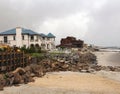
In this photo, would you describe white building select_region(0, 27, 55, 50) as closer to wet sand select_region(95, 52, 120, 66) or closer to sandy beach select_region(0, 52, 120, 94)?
wet sand select_region(95, 52, 120, 66)

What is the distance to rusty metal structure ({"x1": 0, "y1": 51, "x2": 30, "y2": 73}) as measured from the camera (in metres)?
37.3

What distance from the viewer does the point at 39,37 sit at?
9312 cm

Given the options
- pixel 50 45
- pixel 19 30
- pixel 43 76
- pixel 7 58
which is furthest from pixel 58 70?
pixel 50 45

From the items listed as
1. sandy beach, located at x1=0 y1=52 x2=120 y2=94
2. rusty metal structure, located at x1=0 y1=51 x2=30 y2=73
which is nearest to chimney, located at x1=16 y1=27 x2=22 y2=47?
rusty metal structure, located at x1=0 y1=51 x2=30 y2=73

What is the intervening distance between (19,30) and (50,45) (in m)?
24.5

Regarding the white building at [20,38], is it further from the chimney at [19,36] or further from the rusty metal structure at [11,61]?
the rusty metal structure at [11,61]

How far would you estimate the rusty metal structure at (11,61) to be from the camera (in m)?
37.3

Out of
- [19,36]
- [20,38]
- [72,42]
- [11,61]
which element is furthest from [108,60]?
[11,61]

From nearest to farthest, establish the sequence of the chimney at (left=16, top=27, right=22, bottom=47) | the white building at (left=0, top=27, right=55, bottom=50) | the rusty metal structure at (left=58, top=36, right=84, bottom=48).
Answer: the chimney at (left=16, top=27, right=22, bottom=47) → the white building at (left=0, top=27, right=55, bottom=50) → the rusty metal structure at (left=58, top=36, right=84, bottom=48)

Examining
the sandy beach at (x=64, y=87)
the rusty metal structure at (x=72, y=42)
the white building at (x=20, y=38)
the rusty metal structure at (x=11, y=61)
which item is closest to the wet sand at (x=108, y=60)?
the white building at (x=20, y=38)

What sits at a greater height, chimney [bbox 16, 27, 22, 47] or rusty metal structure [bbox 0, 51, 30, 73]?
chimney [bbox 16, 27, 22, 47]

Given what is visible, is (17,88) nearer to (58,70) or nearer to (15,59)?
(15,59)

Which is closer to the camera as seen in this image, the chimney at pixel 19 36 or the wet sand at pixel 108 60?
the wet sand at pixel 108 60

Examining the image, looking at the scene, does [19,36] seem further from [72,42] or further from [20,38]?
[72,42]
